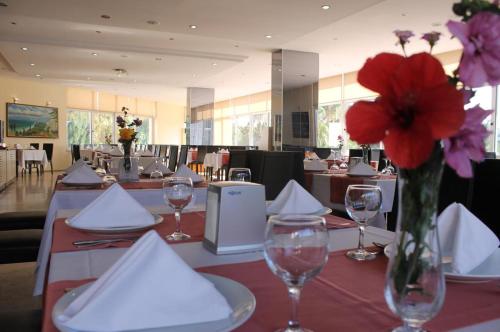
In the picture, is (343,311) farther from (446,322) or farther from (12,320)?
(12,320)

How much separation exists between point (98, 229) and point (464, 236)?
101cm

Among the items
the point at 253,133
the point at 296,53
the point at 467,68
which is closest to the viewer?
the point at 467,68

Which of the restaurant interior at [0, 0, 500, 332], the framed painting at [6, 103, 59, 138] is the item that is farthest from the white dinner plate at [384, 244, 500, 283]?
the framed painting at [6, 103, 59, 138]

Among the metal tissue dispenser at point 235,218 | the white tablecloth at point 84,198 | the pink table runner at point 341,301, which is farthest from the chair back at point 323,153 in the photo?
the pink table runner at point 341,301

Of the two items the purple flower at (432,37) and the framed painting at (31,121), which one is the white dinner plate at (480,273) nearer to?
the purple flower at (432,37)

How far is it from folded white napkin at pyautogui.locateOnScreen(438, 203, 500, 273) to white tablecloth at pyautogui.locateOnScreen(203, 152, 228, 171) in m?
8.51

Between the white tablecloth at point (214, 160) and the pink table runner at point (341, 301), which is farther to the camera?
the white tablecloth at point (214, 160)

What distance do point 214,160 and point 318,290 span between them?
29.7 ft

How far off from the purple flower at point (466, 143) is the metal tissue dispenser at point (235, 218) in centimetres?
67

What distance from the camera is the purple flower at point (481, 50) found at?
1.58 ft

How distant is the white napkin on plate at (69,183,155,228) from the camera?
1.36 m

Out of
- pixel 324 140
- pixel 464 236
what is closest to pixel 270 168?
pixel 464 236

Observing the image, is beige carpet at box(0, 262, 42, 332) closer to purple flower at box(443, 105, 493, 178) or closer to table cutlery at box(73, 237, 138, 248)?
table cutlery at box(73, 237, 138, 248)

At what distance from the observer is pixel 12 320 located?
129cm
